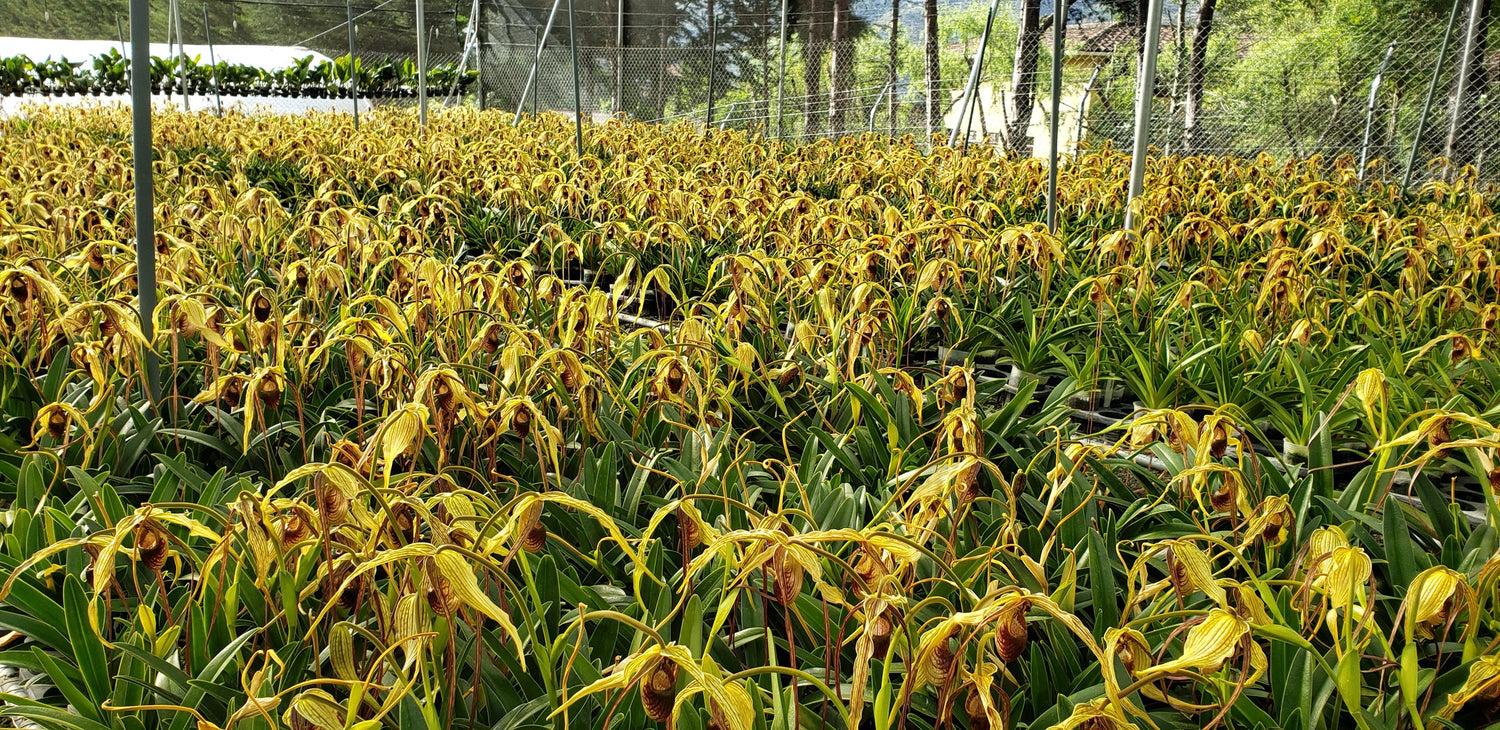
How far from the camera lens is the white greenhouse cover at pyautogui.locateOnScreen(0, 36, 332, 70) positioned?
739 inches

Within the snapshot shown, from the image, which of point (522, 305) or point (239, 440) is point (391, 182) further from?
point (239, 440)

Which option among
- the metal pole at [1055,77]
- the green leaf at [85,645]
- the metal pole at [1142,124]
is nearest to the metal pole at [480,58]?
the metal pole at [1142,124]

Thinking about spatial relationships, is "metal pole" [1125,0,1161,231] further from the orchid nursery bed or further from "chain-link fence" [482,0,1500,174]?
"chain-link fence" [482,0,1500,174]

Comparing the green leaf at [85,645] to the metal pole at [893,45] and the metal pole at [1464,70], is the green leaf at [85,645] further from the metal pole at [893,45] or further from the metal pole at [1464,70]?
the metal pole at [893,45]

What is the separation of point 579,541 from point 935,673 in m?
0.76

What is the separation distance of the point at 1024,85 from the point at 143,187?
9.53m

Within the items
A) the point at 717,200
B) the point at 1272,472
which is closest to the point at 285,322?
the point at 1272,472

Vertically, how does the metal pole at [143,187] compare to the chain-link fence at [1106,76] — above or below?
below

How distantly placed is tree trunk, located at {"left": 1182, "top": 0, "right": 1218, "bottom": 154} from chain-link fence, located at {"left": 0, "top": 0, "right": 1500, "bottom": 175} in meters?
0.04

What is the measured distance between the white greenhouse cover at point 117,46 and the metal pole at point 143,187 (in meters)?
18.9

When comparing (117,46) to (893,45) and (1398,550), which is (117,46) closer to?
(893,45)

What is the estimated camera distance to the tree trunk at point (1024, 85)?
9609 millimetres

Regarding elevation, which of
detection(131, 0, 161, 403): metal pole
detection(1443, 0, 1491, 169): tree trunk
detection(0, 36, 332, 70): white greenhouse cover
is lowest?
detection(131, 0, 161, 403): metal pole

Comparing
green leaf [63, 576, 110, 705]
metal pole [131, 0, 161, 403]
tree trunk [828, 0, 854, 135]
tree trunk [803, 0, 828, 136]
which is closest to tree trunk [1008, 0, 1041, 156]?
tree trunk [828, 0, 854, 135]
